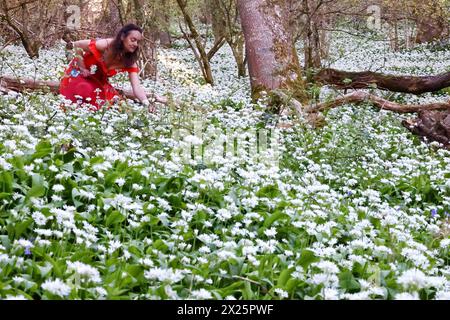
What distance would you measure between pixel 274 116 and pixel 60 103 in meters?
2.35

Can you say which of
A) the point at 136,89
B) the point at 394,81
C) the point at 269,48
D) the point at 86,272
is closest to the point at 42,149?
the point at 86,272

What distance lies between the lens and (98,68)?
23.2 feet

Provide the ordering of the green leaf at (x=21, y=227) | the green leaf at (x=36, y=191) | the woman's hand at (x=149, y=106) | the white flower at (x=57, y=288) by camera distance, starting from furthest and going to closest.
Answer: the woman's hand at (x=149, y=106), the green leaf at (x=36, y=191), the green leaf at (x=21, y=227), the white flower at (x=57, y=288)

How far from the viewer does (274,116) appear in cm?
686

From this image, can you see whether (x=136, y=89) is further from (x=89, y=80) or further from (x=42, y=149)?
(x=42, y=149)

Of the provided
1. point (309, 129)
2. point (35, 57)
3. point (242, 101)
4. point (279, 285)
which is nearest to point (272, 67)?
point (242, 101)

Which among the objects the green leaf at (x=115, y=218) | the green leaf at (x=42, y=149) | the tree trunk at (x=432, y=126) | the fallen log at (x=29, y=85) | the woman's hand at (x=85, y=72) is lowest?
the green leaf at (x=115, y=218)

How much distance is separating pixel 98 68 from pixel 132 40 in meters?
0.76

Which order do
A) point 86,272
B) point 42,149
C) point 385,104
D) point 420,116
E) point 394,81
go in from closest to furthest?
1. point 86,272
2. point 42,149
3. point 420,116
4. point 385,104
5. point 394,81

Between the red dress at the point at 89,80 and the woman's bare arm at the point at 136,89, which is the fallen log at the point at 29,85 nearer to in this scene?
the red dress at the point at 89,80

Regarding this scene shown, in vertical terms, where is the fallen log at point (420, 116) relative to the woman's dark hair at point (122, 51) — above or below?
below

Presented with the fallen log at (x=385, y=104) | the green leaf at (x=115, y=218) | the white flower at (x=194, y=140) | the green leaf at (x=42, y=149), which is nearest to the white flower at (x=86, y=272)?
the green leaf at (x=115, y=218)

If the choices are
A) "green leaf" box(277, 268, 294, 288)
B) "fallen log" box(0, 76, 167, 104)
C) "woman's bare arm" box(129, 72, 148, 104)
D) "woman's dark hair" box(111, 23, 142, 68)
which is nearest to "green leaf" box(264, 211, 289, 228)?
"green leaf" box(277, 268, 294, 288)

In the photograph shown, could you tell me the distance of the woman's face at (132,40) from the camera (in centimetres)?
648
